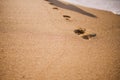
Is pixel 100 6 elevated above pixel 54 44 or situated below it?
above

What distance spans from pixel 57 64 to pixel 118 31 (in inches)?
77.6

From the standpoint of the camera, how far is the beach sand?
6.80ft

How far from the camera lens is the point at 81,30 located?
10.5 ft

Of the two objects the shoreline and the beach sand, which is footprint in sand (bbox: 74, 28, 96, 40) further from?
the shoreline

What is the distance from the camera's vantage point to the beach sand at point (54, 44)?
2.07m

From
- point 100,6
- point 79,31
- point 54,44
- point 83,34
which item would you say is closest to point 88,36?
point 83,34

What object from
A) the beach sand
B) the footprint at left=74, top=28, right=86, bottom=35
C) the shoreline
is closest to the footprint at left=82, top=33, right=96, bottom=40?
the beach sand

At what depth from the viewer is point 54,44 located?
2617 mm

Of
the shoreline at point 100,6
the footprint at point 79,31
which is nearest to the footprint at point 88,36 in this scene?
the footprint at point 79,31

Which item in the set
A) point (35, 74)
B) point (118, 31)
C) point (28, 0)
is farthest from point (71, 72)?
point (28, 0)

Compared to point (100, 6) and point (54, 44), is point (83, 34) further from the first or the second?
point (100, 6)

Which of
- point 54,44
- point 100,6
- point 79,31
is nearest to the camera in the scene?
point 54,44

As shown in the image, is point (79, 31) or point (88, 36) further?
point (79, 31)

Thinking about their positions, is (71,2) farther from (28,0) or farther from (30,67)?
(30,67)
